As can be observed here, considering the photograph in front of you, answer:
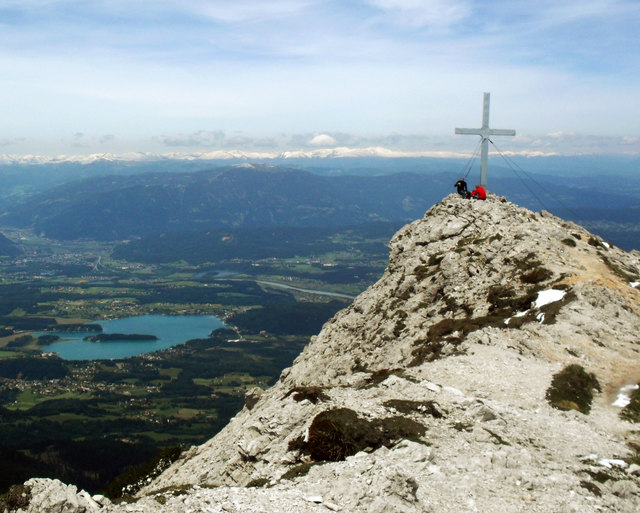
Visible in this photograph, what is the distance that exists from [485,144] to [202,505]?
2152 inches

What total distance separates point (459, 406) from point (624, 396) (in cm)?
1109

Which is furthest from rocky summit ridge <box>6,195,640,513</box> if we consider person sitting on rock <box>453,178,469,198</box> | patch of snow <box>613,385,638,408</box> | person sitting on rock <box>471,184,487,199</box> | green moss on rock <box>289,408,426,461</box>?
person sitting on rock <box>453,178,469,198</box>

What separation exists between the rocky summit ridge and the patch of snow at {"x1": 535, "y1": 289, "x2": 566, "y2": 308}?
0.15 m

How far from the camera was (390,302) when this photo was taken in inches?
2189

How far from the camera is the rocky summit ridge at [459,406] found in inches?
818

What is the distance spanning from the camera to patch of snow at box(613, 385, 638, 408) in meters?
31.6

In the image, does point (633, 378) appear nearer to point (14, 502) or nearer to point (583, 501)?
point (583, 501)

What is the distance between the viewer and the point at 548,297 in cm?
4322

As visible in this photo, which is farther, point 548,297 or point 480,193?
→ point 480,193

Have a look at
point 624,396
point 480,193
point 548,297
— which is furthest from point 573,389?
point 480,193

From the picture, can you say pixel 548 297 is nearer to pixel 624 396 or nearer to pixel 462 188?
pixel 624 396

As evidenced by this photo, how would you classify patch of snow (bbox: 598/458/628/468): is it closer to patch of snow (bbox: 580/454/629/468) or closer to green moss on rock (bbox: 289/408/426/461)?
patch of snow (bbox: 580/454/629/468)

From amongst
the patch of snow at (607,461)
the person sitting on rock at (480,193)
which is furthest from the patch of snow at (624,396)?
the person sitting on rock at (480,193)

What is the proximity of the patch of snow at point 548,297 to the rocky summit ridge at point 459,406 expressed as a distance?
0.15m
